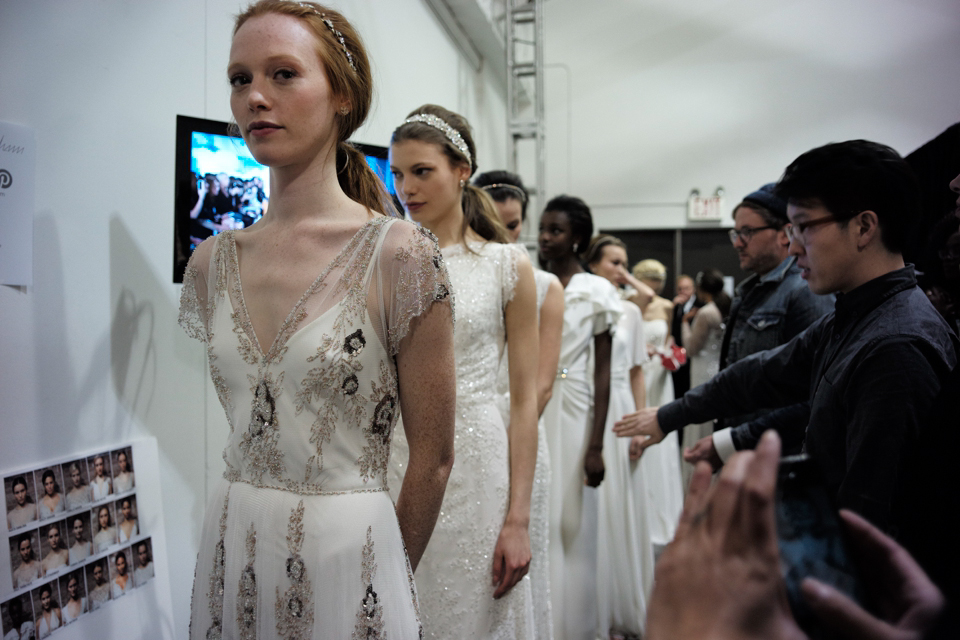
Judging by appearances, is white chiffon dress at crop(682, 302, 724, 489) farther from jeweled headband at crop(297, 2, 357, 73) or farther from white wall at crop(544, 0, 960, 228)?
jeweled headband at crop(297, 2, 357, 73)

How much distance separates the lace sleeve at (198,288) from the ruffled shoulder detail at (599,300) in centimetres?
205

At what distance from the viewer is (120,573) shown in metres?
1.46

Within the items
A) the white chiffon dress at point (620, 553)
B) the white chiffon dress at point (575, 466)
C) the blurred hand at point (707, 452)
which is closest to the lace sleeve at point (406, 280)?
the blurred hand at point (707, 452)

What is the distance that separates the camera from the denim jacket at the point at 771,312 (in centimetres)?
222

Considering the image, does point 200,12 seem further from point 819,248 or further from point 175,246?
point 819,248

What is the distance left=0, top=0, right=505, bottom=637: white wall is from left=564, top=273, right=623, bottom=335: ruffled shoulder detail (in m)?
1.65

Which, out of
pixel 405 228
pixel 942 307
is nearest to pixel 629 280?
pixel 942 307

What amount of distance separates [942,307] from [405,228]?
1.67 meters

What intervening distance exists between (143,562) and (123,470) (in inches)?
→ 8.9

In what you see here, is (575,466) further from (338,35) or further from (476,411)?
(338,35)

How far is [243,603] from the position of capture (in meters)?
0.90

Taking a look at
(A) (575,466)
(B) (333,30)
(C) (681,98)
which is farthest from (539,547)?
(C) (681,98)

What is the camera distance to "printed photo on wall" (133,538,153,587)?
4.94 ft

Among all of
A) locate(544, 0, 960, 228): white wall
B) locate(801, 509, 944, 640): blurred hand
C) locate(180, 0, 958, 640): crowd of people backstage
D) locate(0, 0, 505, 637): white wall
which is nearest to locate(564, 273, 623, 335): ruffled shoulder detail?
locate(180, 0, 958, 640): crowd of people backstage
